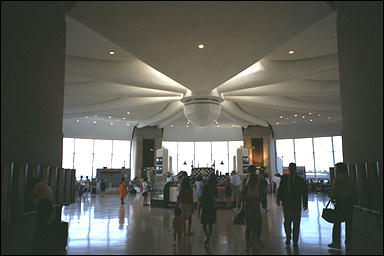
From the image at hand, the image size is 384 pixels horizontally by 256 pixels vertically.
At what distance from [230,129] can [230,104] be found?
46.7 ft

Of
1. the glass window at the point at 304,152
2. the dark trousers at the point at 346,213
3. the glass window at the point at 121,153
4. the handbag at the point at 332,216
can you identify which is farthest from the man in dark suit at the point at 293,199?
the glass window at the point at 121,153

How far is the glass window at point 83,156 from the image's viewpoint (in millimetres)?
36406

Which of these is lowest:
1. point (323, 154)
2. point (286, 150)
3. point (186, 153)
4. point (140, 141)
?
point (323, 154)

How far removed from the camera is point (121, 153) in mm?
37312

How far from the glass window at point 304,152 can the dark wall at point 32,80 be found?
32212 mm

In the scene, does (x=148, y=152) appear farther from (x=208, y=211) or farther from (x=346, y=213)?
(x=346, y=213)

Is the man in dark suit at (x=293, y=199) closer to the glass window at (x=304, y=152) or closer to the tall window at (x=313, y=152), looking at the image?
the tall window at (x=313, y=152)

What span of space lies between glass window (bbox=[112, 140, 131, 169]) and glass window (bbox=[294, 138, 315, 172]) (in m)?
18.3

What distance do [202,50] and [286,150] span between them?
96.2 ft

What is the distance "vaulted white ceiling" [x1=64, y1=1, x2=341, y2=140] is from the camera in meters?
7.62

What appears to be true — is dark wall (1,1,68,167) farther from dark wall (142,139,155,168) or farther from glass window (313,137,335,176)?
glass window (313,137,335,176)

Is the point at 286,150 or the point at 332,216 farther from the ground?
the point at 286,150

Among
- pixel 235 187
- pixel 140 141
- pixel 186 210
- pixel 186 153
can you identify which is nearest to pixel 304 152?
pixel 186 153

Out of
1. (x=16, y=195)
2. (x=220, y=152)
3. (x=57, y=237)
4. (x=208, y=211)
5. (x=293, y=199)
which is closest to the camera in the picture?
(x=16, y=195)
